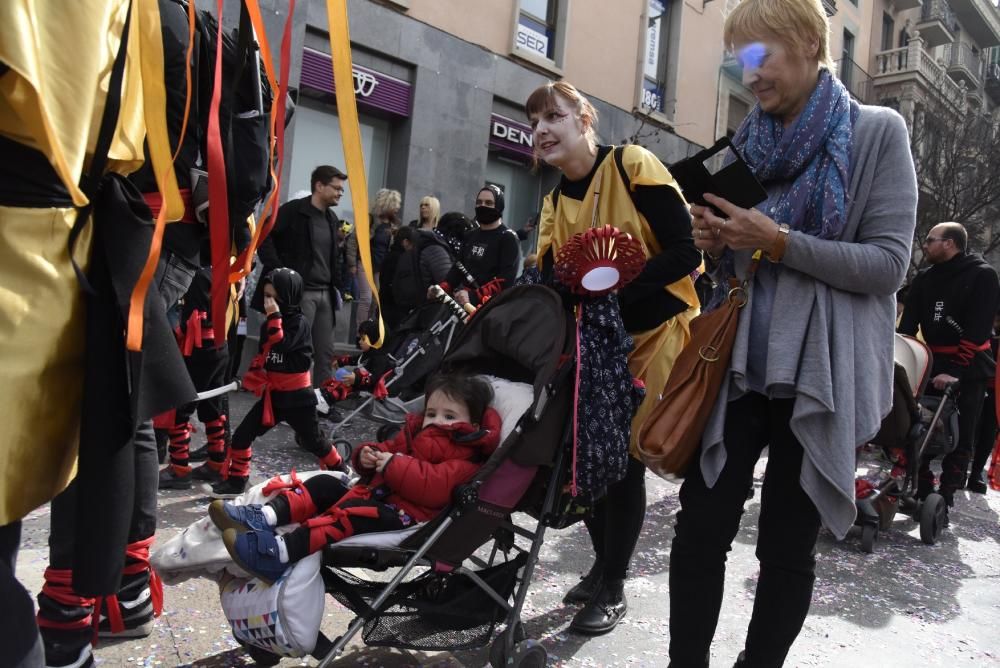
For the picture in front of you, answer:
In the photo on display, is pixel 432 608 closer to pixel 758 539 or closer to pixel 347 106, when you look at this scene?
pixel 758 539

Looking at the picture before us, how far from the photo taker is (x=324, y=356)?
665cm

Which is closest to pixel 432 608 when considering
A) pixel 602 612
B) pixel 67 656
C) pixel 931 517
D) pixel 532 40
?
pixel 602 612

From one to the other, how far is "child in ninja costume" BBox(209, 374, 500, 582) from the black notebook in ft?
3.23

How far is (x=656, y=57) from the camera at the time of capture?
15898mm

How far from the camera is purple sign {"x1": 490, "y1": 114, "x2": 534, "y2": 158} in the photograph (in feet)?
40.0

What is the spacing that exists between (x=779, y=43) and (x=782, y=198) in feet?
1.29

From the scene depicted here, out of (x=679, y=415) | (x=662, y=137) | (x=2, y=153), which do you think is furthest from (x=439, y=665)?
(x=662, y=137)

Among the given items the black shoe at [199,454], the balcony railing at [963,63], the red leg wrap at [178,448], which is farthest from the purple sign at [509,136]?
the balcony railing at [963,63]

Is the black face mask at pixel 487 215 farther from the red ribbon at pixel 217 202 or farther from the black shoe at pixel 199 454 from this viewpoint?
the red ribbon at pixel 217 202

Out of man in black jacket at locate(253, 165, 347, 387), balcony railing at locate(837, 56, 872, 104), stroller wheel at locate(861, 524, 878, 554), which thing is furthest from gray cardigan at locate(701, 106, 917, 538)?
balcony railing at locate(837, 56, 872, 104)

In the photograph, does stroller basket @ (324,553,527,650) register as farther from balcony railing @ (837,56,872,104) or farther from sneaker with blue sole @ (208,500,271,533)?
balcony railing @ (837,56,872,104)

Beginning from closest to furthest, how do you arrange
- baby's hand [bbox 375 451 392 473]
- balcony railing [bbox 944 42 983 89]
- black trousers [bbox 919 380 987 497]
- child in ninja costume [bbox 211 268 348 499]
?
baby's hand [bbox 375 451 392 473] → child in ninja costume [bbox 211 268 348 499] → black trousers [bbox 919 380 987 497] → balcony railing [bbox 944 42 983 89]

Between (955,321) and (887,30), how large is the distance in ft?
78.9

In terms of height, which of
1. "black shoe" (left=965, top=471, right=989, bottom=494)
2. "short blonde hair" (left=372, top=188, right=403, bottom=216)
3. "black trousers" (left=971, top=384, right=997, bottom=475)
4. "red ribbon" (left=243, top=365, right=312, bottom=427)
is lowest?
"black shoe" (left=965, top=471, right=989, bottom=494)
